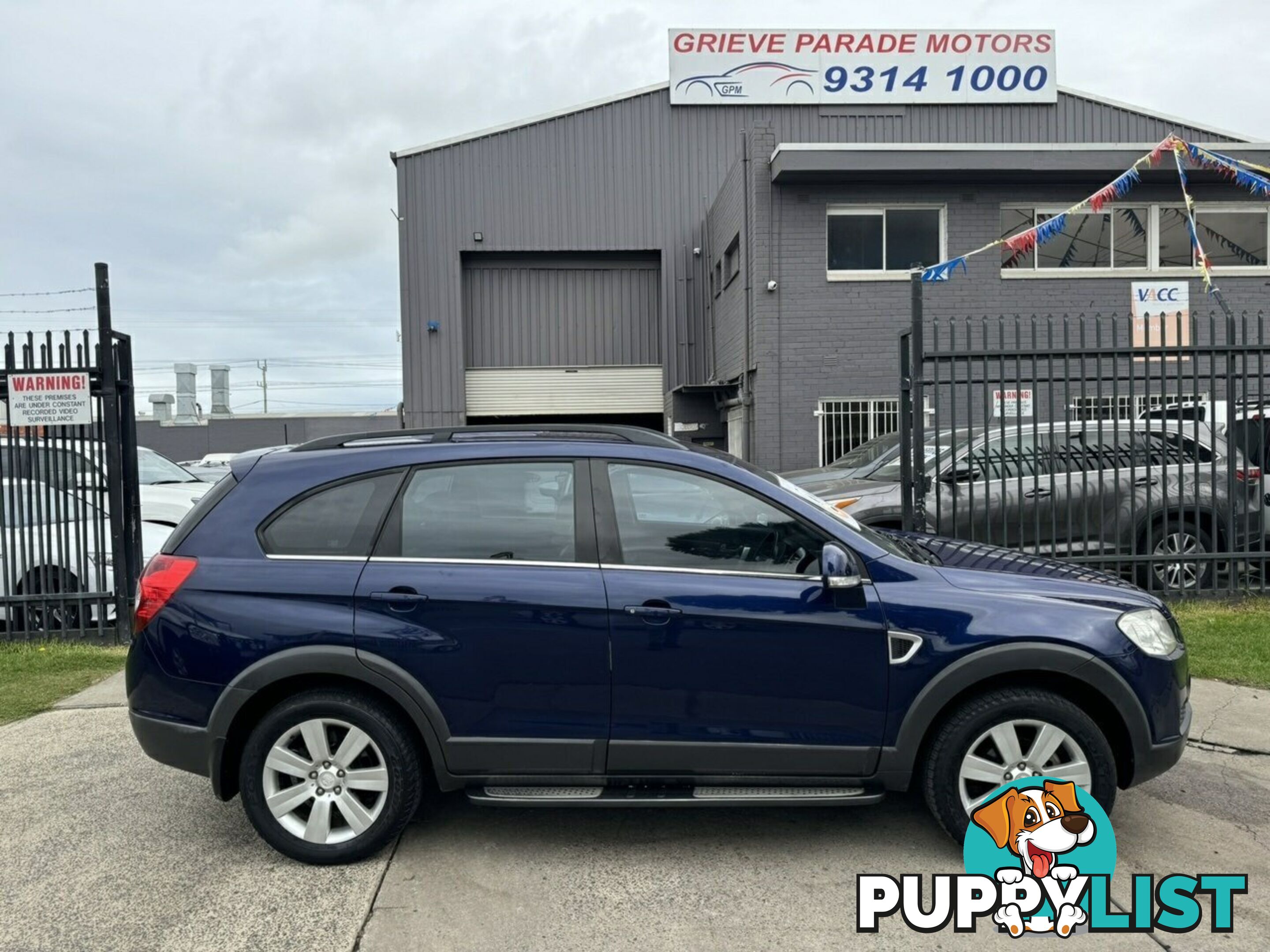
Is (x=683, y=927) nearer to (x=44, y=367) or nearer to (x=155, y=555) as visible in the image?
(x=155, y=555)

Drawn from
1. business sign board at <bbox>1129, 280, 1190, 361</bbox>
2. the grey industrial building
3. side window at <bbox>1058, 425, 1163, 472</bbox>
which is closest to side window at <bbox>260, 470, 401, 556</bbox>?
side window at <bbox>1058, 425, 1163, 472</bbox>

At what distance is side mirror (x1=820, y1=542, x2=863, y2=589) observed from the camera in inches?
138

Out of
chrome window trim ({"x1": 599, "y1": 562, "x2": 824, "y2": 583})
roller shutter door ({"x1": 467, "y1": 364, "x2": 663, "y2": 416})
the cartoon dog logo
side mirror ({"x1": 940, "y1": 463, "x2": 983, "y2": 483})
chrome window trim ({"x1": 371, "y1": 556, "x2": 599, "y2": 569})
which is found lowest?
the cartoon dog logo

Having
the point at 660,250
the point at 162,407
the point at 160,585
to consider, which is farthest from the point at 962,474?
the point at 162,407

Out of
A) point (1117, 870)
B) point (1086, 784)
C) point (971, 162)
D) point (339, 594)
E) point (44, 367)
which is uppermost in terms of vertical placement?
point (971, 162)

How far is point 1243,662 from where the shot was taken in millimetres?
6289

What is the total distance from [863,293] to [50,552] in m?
11.2

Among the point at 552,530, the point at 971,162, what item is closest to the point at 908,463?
the point at 552,530

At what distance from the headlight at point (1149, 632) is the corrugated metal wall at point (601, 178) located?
1673 cm

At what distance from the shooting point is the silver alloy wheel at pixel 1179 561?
306 inches

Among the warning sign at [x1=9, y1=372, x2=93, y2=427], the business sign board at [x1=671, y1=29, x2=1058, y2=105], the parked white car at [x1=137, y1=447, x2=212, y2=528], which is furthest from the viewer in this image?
the business sign board at [x1=671, y1=29, x2=1058, y2=105]

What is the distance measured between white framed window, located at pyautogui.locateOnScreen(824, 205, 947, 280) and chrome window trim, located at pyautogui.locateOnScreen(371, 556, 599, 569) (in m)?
11.9

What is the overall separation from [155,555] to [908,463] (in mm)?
5288

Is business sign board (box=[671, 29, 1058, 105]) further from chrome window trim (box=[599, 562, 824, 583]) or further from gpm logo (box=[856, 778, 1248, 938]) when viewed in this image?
gpm logo (box=[856, 778, 1248, 938])
